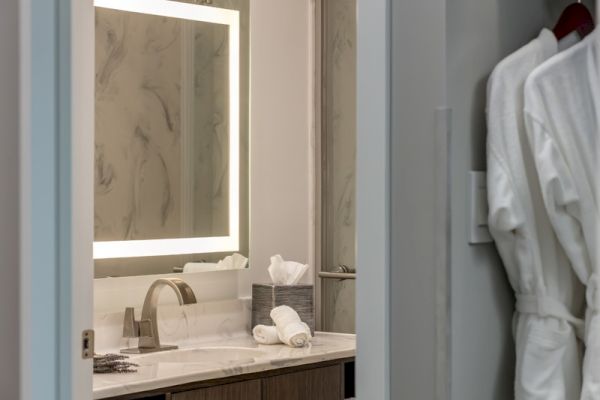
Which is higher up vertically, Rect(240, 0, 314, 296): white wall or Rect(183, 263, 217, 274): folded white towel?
Rect(240, 0, 314, 296): white wall

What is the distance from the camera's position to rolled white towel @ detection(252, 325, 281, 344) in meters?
3.19

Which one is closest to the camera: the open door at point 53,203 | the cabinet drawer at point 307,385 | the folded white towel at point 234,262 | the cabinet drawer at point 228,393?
the open door at point 53,203

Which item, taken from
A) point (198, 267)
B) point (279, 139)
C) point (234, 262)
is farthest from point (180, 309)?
point (279, 139)

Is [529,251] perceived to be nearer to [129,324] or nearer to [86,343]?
[86,343]

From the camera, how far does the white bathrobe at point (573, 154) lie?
51.0 inches

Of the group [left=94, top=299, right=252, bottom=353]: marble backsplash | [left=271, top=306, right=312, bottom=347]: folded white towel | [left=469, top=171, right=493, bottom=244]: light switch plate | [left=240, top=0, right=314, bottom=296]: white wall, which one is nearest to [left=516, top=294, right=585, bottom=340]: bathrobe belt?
[left=469, top=171, right=493, bottom=244]: light switch plate

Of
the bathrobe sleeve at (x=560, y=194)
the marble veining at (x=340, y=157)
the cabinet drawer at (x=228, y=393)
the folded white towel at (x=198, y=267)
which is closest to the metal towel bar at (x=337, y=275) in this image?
the marble veining at (x=340, y=157)

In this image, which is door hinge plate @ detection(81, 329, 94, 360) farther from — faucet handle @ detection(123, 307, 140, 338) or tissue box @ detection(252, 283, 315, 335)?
tissue box @ detection(252, 283, 315, 335)

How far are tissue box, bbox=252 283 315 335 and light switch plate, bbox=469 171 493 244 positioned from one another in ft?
6.47

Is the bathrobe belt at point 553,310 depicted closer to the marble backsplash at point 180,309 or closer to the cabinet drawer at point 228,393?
the cabinet drawer at point 228,393

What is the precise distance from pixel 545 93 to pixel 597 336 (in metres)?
0.35

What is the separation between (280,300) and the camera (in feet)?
10.8

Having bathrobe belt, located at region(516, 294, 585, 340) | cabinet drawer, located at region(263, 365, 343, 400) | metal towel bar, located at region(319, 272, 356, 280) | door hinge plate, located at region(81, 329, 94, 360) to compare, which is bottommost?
cabinet drawer, located at region(263, 365, 343, 400)

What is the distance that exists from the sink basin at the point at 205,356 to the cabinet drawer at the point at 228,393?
0.26ft
